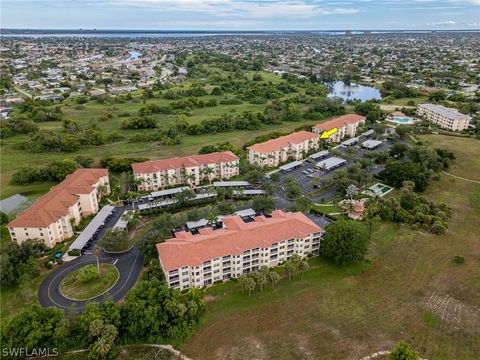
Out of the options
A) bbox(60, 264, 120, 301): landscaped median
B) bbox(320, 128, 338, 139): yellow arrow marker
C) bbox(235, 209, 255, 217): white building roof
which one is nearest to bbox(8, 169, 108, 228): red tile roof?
bbox(60, 264, 120, 301): landscaped median

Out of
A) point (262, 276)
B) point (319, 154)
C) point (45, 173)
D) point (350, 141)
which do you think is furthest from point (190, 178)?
point (350, 141)

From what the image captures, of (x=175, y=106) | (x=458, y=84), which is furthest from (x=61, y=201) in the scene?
(x=458, y=84)

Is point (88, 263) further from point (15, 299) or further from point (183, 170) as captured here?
point (183, 170)

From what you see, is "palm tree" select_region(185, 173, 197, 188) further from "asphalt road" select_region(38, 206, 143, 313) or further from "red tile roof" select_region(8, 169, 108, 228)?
"asphalt road" select_region(38, 206, 143, 313)

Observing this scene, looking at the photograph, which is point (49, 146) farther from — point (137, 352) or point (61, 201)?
point (137, 352)

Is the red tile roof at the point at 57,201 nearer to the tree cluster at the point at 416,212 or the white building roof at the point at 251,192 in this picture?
the white building roof at the point at 251,192

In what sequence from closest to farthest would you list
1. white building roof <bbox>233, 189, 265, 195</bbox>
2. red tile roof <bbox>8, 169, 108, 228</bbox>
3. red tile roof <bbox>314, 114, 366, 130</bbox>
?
1. red tile roof <bbox>8, 169, 108, 228</bbox>
2. white building roof <bbox>233, 189, 265, 195</bbox>
3. red tile roof <bbox>314, 114, 366, 130</bbox>

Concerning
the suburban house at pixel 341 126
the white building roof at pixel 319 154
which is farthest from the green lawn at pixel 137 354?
the suburban house at pixel 341 126
